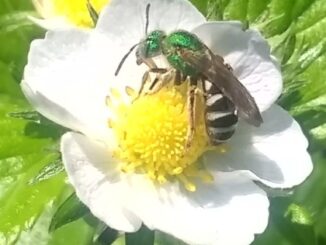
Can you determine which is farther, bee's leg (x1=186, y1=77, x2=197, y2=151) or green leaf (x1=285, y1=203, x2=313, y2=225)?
green leaf (x1=285, y1=203, x2=313, y2=225)

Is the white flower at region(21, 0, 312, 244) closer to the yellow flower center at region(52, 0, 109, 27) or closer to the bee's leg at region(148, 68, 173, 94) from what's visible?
the bee's leg at region(148, 68, 173, 94)

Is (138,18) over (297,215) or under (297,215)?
over

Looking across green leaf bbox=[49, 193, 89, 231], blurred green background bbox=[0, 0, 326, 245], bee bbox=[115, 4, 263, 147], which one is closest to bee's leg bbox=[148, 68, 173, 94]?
bee bbox=[115, 4, 263, 147]

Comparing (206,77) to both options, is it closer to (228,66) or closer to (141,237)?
(228,66)

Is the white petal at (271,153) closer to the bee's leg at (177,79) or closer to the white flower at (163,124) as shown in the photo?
the white flower at (163,124)

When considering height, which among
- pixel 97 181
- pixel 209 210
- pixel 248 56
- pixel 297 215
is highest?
pixel 248 56

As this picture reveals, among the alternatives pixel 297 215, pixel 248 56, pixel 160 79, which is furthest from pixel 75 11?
pixel 297 215

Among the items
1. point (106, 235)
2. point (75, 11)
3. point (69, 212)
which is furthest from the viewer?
point (75, 11)
